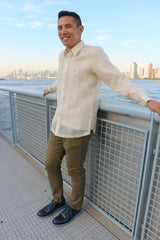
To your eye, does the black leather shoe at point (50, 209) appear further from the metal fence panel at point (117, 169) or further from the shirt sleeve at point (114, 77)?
the shirt sleeve at point (114, 77)

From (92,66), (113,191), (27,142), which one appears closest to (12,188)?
(27,142)

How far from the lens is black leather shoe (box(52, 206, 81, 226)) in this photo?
1.59 metres

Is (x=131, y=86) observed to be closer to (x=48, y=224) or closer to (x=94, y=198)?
(x=94, y=198)

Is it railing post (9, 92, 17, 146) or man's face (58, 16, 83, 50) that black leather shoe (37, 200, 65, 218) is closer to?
man's face (58, 16, 83, 50)

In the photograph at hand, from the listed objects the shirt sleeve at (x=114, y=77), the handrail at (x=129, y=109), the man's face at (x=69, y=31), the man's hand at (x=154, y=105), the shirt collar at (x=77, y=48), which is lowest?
the handrail at (x=129, y=109)

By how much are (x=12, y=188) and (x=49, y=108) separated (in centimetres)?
102

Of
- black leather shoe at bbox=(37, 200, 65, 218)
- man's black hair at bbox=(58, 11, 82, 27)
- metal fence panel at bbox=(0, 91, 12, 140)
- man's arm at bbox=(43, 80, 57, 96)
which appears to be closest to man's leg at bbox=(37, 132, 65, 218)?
black leather shoe at bbox=(37, 200, 65, 218)

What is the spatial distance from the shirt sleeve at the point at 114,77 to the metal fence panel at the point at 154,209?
35cm

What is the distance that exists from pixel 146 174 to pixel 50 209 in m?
1.00

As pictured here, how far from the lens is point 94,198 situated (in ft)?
5.94

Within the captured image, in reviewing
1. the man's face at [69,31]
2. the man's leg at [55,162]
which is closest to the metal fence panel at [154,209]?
the man's leg at [55,162]

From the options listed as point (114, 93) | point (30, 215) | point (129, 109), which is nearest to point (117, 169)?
point (129, 109)

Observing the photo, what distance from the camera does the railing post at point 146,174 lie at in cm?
115

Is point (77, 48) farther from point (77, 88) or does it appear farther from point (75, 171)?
point (75, 171)
